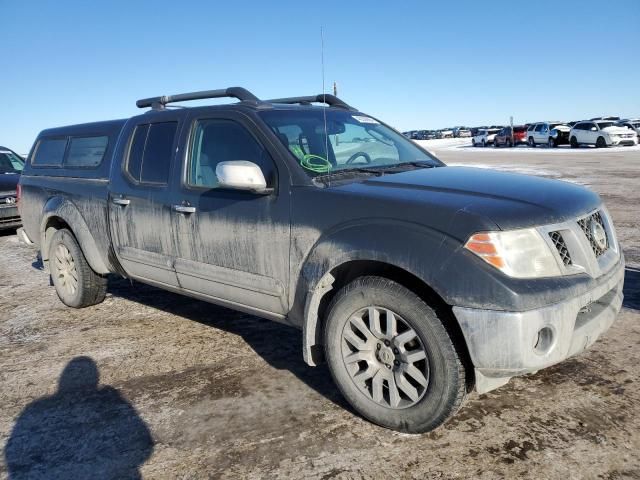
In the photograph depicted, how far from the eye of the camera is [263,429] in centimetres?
295

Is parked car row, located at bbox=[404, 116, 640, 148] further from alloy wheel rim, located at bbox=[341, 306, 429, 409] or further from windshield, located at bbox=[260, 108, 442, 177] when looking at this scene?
alloy wheel rim, located at bbox=[341, 306, 429, 409]

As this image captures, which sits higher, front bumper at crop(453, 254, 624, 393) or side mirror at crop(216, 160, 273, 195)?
side mirror at crop(216, 160, 273, 195)

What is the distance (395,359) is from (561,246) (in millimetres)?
1004

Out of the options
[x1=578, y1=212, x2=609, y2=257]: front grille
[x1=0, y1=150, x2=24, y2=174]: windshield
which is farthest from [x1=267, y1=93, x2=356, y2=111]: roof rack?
[x1=0, y1=150, x2=24, y2=174]: windshield

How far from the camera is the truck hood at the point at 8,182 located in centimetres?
973

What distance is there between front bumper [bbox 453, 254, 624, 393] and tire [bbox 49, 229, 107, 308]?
3.88 metres

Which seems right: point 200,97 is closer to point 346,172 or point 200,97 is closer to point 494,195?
point 346,172

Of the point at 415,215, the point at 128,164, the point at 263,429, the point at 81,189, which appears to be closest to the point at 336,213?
the point at 415,215

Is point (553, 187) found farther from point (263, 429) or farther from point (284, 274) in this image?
point (263, 429)

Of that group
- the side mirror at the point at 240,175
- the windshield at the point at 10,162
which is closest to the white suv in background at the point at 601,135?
the windshield at the point at 10,162

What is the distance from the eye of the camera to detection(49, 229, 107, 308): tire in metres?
5.11

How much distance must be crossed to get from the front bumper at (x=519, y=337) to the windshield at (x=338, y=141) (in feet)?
4.57

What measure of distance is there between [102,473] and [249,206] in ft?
5.52

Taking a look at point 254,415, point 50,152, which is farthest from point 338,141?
point 50,152
